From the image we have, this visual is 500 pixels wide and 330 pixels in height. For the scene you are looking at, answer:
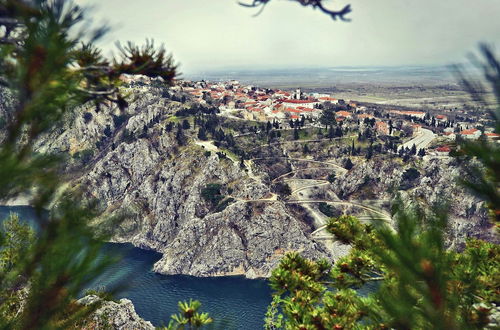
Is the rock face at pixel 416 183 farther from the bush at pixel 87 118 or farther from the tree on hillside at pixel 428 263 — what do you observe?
the bush at pixel 87 118

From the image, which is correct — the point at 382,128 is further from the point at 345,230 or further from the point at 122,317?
the point at 345,230

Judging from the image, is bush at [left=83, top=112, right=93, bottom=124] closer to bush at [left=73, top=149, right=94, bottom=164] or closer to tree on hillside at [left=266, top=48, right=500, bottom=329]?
bush at [left=73, top=149, right=94, bottom=164]

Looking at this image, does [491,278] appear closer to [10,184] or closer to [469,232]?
[10,184]

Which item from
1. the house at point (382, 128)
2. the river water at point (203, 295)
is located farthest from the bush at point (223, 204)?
the house at point (382, 128)

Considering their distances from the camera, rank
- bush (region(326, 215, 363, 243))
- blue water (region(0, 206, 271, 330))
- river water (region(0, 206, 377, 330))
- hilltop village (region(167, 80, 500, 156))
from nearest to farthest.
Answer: bush (region(326, 215, 363, 243)) < river water (region(0, 206, 377, 330)) < blue water (region(0, 206, 271, 330)) < hilltop village (region(167, 80, 500, 156))

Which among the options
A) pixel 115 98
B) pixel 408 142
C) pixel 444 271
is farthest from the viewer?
pixel 408 142

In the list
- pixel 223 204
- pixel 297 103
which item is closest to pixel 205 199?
pixel 223 204

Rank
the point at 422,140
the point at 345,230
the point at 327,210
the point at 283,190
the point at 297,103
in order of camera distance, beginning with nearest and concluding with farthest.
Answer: the point at 345,230
the point at 327,210
the point at 283,190
the point at 422,140
the point at 297,103

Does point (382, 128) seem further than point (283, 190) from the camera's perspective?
Yes

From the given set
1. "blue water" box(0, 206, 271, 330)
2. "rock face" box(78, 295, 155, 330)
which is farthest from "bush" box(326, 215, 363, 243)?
"blue water" box(0, 206, 271, 330)

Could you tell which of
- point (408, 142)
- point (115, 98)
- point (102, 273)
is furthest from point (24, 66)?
point (408, 142)

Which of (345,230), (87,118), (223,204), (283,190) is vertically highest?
(345,230)
